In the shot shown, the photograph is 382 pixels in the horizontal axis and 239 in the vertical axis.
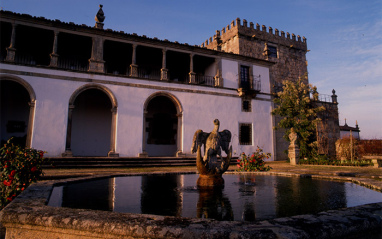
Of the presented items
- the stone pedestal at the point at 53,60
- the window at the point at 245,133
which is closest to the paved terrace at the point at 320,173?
the stone pedestal at the point at 53,60

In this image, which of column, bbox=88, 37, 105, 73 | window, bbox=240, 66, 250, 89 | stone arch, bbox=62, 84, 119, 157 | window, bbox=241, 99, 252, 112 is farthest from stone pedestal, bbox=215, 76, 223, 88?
column, bbox=88, 37, 105, 73

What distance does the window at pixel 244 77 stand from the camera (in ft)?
64.5

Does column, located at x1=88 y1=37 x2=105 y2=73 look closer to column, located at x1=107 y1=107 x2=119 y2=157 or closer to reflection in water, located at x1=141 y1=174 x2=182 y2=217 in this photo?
column, located at x1=107 y1=107 x2=119 y2=157

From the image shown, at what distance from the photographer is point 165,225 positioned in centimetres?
178

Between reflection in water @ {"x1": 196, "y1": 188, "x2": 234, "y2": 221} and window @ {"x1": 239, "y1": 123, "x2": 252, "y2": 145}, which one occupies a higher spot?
window @ {"x1": 239, "y1": 123, "x2": 252, "y2": 145}

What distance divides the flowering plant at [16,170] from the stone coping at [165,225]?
2.22m

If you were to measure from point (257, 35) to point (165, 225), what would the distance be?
25.7 meters

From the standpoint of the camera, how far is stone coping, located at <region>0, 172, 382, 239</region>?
5.53 ft

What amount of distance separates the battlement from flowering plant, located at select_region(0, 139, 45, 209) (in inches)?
802

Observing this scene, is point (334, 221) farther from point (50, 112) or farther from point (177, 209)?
point (50, 112)

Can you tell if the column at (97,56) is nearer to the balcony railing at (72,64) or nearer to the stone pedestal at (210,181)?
the balcony railing at (72,64)

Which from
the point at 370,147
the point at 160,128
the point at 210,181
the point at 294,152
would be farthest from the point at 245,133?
the point at 210,181

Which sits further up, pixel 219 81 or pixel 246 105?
pixel 219 81

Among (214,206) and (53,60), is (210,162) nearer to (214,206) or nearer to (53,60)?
(214,206)
